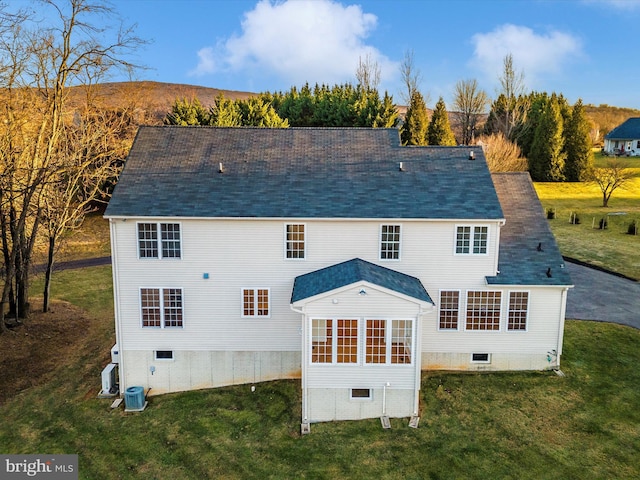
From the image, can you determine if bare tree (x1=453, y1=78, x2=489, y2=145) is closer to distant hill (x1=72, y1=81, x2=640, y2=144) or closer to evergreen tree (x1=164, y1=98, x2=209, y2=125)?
distant hill (x1=72, y1=81, x2=640, y2=144)

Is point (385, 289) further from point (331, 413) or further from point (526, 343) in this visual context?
point (526, 343)

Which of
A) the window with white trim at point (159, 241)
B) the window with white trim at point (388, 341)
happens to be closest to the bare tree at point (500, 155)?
the window with white trim at point (388, 341)

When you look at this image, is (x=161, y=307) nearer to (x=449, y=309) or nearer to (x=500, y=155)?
(x=449, y=309)

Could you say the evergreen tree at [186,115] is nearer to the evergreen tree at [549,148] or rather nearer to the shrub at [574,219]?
the shrub at [574,219]

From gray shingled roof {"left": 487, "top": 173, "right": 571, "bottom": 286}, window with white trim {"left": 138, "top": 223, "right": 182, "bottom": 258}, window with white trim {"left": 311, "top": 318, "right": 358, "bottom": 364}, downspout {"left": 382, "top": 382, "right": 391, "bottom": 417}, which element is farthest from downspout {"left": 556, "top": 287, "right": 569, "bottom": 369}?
window with white trim {"left": 138, "top": 223, "right": 182, "bottom": 258}

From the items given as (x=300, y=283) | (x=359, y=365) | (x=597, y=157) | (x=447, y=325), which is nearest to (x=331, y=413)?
(x=359, y=365)
